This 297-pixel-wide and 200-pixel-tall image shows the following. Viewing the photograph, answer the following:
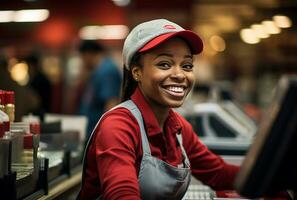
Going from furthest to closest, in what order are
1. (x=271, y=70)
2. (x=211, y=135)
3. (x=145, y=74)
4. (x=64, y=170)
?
(x=271, y=70), (x=211, y=135), (x=64, y=170), (x=145, y=74)

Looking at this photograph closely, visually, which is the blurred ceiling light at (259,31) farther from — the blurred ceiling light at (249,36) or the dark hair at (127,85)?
the dark hair at (127,85)

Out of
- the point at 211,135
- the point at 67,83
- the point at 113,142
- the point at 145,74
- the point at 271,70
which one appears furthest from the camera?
the point at 67,83

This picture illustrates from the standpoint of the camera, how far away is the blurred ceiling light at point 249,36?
10.7 metres

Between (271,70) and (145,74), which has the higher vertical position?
(145,74)

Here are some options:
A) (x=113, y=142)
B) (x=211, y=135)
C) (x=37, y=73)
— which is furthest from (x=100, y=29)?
(x=113, y=142)

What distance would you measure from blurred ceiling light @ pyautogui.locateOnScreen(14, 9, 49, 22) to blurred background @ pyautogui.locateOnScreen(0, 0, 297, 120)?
0.02m

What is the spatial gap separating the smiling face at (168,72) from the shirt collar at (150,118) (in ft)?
0.14

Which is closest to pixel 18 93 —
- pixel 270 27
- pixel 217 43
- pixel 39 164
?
pixel 39 164

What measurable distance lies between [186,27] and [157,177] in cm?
910

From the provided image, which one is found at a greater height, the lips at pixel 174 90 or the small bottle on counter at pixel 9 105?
the lips at pixel 174 90

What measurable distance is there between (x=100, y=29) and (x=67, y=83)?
1.31 meters

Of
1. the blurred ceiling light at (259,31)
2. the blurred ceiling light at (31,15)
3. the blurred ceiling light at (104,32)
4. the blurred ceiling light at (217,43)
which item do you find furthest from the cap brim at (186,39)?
the blurred ceiling light at (104,32)

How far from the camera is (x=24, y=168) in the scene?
207 centimetres

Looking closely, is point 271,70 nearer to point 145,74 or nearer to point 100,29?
point 100,29
